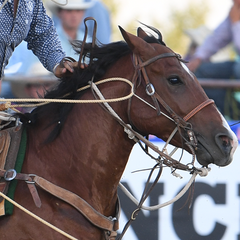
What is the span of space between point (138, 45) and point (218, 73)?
11.4ft

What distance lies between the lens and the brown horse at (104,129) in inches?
92.8

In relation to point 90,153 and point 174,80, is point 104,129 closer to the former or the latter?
point 90,153

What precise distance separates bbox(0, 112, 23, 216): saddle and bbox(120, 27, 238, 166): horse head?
677 mm

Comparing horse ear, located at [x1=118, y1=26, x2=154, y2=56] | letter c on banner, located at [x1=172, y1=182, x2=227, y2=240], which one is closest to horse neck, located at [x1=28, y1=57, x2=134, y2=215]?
horse ear, located at [x1=118, y1=26, x2=154, y2=56]

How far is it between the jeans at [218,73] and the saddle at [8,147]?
11.3ft

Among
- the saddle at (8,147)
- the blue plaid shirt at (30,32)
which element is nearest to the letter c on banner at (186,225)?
the blue plaid shirt at (30,32)

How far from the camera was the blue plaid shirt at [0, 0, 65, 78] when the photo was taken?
2.61 m

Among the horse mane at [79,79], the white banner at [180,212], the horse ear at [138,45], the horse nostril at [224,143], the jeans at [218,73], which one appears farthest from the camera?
the jeans at [218,73]

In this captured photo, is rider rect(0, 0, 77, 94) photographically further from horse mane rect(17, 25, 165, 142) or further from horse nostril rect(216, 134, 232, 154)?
horse nostril rect(216, 134, 232, 154)

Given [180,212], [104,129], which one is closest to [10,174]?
[104,129]

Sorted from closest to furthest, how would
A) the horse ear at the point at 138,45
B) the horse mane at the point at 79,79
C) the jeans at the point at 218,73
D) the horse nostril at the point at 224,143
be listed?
the horse nostril at the point at 224,143, the horse ear at the point at 138,45, the horse mane at the point at 79,79, the jeans at the point at 218,73

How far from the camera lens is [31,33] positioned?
292 cm

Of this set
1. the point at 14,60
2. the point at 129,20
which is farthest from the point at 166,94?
the point at 129,20

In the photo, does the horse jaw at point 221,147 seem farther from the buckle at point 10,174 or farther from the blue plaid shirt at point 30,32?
the blue plaid shirt at point 30,32
